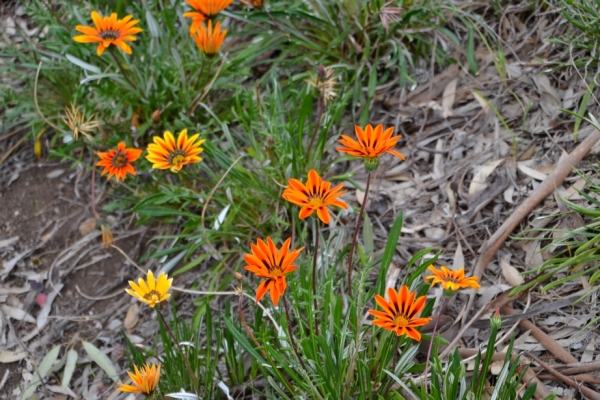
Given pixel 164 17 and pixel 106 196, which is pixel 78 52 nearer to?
pixel 164 17

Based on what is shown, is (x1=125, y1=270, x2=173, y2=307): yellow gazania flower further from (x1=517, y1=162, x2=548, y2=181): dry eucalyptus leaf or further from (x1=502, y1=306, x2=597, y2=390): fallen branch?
(x1=517, y1=162, x2=548, y2=181): dry eucalyptus leaf

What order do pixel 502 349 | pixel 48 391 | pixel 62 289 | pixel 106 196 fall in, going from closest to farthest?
pixel 502 349, pixel 48 391, pixel 62 289, pixel 106 196

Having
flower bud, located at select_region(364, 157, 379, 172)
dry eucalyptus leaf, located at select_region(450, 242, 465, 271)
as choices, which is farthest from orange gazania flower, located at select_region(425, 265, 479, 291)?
dry eucalyptus leaf, located at select_region(450, 242, 465, 271)

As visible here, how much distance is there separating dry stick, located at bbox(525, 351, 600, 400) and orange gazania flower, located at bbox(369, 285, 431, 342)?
47 centimetres

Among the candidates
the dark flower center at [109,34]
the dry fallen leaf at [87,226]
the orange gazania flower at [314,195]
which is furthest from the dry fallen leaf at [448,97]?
the dry fallen leaf at [87,226]

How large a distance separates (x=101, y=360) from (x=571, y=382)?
1668mm

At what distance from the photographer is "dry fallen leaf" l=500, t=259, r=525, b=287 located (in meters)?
2.13

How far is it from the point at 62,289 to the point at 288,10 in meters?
1.55

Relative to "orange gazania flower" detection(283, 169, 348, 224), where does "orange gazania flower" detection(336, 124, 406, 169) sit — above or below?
above

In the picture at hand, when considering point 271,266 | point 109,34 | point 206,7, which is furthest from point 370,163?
point 109,34

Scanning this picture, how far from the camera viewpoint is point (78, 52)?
9.29 ft

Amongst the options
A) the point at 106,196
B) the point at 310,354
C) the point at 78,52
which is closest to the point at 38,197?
the point at 106,196

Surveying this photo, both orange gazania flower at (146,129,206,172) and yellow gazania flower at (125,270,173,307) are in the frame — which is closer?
yellow gazania flower at (125,270,173,307)

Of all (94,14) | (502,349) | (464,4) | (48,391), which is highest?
(94,14)
